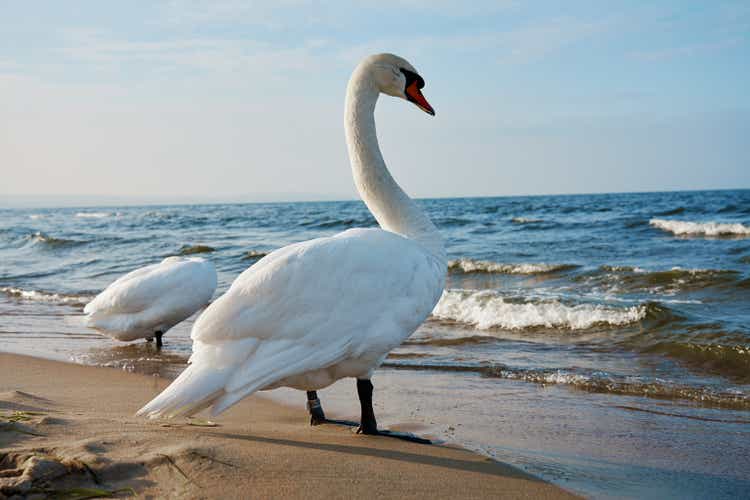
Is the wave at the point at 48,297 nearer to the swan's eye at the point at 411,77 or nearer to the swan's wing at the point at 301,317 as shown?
the swan's eye at the point at 411,77

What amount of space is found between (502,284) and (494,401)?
783 centimetres

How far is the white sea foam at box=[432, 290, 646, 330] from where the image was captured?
348 inches

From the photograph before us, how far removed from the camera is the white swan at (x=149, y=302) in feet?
25.0

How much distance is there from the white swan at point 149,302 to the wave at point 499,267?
745 cm

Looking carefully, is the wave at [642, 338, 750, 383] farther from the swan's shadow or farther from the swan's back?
the swan's back

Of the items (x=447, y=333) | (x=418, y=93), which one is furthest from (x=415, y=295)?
(x=447, y=333)

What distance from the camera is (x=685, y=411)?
5203 millimetres

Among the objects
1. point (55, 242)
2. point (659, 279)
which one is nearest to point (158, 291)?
point (659, 279)

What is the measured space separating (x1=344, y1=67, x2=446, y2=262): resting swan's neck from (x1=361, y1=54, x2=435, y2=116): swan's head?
0.19 feet

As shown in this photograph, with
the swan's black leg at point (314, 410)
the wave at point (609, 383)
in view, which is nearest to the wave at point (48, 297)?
the wave at point (609, 383)

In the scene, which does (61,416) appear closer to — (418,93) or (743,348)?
(418,93)

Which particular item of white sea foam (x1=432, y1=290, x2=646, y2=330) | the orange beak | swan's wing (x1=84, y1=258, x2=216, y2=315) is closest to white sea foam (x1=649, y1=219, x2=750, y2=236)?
white sea foam (x1=432, y1=290, x2=646, y2=330)

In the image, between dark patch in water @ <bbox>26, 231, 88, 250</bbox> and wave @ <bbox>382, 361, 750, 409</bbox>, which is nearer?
wave @ <bbox>382, 361, 750, 409</bbox>

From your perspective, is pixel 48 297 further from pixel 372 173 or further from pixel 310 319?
pixel 310 319
